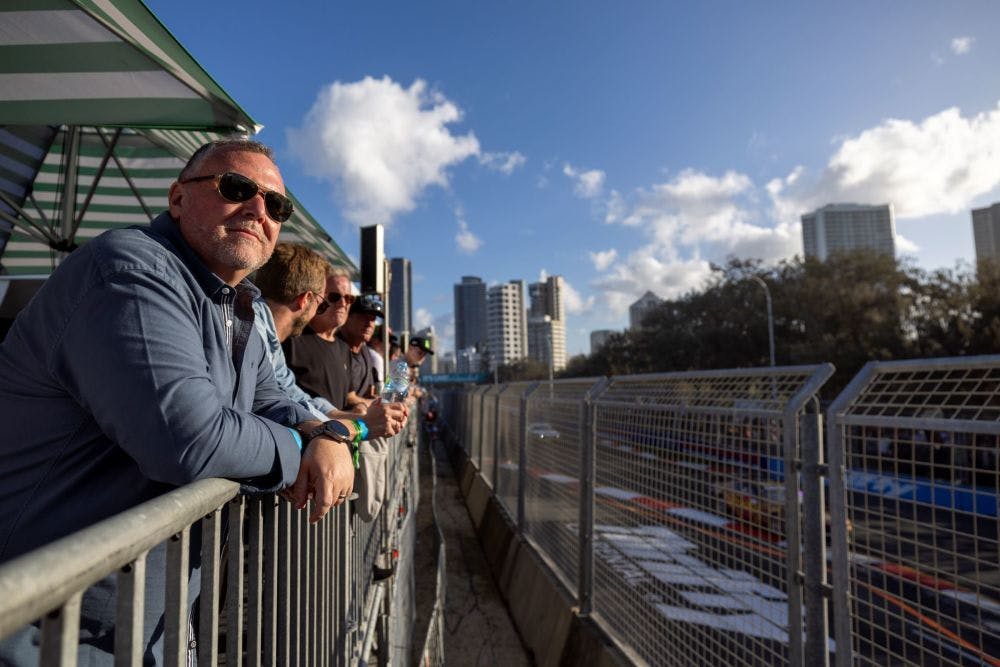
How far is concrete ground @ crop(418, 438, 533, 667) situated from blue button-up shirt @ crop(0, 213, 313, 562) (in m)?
4.63

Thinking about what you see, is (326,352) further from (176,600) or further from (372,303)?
(176,600)

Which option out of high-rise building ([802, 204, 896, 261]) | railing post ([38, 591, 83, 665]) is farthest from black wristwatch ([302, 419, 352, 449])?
high-rise building ([802, 204, 896, 261])

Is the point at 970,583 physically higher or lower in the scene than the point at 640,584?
higher

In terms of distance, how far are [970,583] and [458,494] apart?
12.7 m

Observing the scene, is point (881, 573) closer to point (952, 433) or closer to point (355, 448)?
point (952, 433)

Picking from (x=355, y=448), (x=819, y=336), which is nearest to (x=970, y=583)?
(x=355, y=448)

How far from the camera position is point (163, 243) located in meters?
1.42

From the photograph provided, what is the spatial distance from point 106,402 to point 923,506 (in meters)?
2.32

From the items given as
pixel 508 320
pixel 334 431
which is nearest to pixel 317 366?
pixel 334 431

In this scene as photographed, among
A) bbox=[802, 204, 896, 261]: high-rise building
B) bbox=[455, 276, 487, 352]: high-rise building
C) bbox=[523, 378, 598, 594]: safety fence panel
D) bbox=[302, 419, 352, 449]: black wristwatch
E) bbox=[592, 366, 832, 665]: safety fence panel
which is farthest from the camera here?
bbox=[455, 276, 487, 352]: high-rise building

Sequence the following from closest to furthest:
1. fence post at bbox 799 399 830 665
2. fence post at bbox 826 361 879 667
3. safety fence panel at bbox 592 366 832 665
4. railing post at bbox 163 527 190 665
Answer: railing post at bbox 163 527 190 665
fence post at bbox 826 361 879 667
fence post at bbox 799 399 830 665
safety fence panel at bbox 592 366 832 665

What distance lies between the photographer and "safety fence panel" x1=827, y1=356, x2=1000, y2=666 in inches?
68.1

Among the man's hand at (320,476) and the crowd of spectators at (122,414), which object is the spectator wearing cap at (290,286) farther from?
the crowd of spectators at (122,414)

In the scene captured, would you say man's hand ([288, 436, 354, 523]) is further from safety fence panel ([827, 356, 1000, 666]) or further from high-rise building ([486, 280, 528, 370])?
high-rise building ([486, 280, 528, 370])
